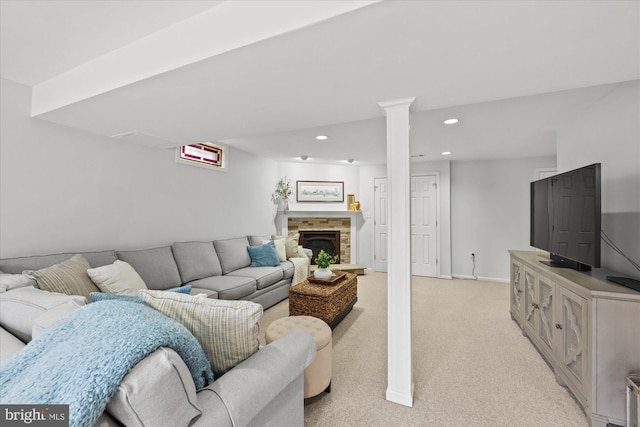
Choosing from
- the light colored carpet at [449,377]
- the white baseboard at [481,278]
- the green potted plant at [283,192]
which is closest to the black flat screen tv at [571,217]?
the light colored carpet at [449,377]

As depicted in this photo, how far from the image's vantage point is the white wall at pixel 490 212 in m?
5.02

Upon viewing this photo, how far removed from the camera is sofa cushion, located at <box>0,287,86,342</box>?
1.26 metres

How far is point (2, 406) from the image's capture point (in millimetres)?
754

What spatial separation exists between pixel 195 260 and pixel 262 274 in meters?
0.87

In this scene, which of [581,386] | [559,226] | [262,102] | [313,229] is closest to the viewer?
[581,386]

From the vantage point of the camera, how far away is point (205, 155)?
413 centimetres

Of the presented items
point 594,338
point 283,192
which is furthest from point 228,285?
point 594,338

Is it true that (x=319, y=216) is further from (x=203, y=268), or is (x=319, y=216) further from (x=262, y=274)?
(x=203, y=268)

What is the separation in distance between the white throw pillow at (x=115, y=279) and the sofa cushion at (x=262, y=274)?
144 centimetres

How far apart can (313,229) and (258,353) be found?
492cm

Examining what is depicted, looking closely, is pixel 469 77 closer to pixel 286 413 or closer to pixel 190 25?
pixel 190 25

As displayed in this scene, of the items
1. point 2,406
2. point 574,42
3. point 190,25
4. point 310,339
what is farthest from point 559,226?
point 2,406

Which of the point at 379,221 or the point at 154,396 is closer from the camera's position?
the point at 154,396

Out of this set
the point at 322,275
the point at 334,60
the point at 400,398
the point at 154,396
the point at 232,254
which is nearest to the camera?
the point at 154,396
